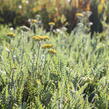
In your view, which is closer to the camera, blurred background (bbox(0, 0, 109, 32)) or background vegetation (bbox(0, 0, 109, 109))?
background vegetation (bbox(0, 0, 109, 109))

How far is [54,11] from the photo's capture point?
16.7 feet

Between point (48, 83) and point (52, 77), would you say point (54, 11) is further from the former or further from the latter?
point (48, 83)

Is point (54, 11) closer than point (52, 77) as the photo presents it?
No

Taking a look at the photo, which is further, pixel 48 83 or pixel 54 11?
pixel 54 11

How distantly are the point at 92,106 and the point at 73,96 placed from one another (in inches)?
5.2

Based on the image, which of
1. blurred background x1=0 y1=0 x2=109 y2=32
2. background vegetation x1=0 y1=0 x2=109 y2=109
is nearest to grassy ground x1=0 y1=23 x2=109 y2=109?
background vegetation x1=0 y1=0 x2=109 y2=109

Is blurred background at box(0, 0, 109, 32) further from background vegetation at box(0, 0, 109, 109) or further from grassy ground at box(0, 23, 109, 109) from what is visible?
grassy ground at box(0, 23, 109, 109)

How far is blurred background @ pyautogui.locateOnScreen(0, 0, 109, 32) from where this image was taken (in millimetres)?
5004

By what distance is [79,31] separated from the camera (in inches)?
152

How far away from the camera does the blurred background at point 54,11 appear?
16.4 feet

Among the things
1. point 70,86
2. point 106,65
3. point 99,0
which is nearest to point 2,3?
point 99,0

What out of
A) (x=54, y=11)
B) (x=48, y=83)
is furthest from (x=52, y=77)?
(x=54, y=11)

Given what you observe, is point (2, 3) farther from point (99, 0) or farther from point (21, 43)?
point (21, 43)

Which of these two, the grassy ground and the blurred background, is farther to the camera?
the blurred background
